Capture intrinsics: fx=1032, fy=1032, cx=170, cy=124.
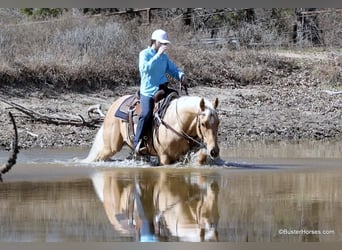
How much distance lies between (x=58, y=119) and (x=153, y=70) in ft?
5.30

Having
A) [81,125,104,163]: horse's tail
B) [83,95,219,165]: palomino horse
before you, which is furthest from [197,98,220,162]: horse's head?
[81,125,104,163]: horse's tail

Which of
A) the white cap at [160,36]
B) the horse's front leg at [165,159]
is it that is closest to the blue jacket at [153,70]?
the white cap at [160,36]

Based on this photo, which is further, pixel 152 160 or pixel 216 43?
pixel 216 43

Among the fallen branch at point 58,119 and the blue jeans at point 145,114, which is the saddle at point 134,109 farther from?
the fallen branch at point 58,119

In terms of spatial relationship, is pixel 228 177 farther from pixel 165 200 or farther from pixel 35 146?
pixel 35 146

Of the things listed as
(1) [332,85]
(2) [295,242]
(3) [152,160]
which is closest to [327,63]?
(1) [332,85]

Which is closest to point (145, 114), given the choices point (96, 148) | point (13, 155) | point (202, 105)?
point (202, 105)

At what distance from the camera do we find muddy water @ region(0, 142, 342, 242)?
21.6 ft

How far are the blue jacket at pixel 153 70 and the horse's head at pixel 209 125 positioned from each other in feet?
1.42

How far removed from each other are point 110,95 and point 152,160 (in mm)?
1510

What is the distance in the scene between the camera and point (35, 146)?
974 centimetres

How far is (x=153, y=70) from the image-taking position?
8.72 m

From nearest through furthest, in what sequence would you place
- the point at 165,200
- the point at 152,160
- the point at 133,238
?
the point at 133,238 < the point at 165,200 < the point at 152,160
